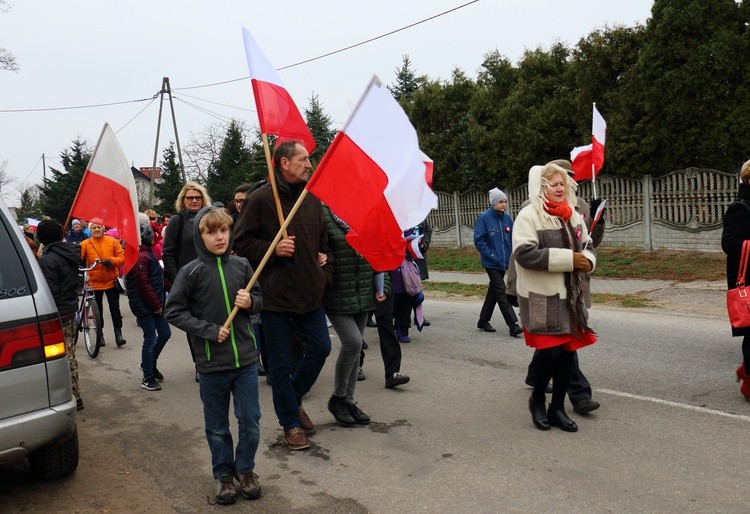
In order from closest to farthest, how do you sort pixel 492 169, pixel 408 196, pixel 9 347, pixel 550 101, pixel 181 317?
pixel 9 347 → pixel 181 317 → pixel 408 196 → pixel 550 101 → pixel 492 169

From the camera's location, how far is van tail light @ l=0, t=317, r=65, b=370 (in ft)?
13.4

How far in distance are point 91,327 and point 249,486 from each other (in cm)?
653

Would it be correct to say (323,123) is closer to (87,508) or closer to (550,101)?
(550,101)

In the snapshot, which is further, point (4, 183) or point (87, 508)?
point (4, 183)

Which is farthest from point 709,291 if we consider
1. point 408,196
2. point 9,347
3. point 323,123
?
point 323,123

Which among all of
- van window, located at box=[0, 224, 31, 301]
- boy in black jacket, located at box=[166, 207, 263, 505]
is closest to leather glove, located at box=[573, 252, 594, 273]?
boy in black jacket, located at box=[166, 207, 263, 505]

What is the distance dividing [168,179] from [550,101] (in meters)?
31.6

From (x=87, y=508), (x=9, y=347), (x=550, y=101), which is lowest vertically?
(x=87, y=508)

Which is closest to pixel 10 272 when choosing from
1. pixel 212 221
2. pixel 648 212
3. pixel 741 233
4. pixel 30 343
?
pixel 30 343

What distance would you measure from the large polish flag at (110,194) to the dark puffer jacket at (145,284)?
960mm

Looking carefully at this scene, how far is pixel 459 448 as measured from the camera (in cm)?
521

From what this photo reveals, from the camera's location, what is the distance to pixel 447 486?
4508mm

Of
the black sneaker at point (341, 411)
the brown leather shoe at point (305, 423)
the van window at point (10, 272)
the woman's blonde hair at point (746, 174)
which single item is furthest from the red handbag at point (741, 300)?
the van window at point (10, 272)

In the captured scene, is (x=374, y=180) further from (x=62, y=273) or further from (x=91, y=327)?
(x=91, y=327)
